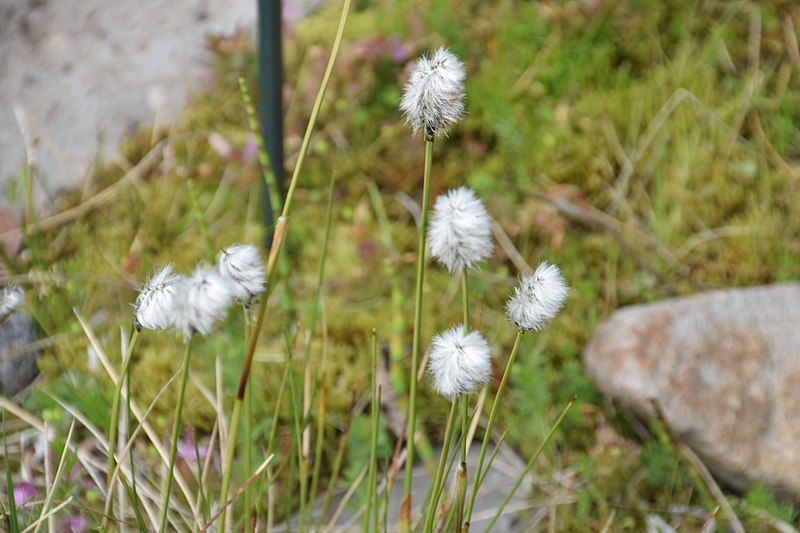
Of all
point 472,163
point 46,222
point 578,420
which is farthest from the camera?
point 472,163

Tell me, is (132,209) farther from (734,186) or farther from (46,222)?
(734,186)

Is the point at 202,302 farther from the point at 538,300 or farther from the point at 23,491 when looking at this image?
the point at 23,491

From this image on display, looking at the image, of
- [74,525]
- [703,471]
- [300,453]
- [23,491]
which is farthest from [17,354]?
[703,471]

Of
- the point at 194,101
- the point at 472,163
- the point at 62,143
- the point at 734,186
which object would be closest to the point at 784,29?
the point at 734,186

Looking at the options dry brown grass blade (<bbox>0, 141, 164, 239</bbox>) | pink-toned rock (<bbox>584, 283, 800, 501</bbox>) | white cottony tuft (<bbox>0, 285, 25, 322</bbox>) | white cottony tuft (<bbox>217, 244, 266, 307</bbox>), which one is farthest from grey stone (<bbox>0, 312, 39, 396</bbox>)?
pink-toned rock (<bbox>584, 283, 800, 501</bbox>)

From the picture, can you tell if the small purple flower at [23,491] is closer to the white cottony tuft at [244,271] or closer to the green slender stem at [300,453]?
the green slender stem at [300,453]

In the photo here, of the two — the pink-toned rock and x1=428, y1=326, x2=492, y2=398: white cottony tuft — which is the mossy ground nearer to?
the pink-toned rock

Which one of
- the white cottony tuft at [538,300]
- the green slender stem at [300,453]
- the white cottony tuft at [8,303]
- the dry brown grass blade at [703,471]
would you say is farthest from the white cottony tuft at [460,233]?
the dry brown grass blade at [703,471]
